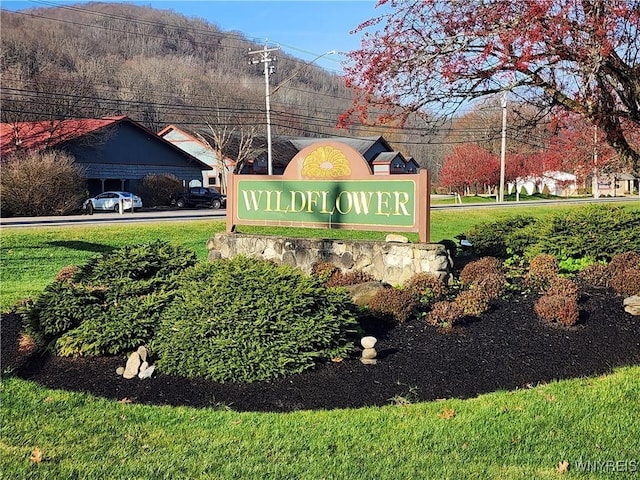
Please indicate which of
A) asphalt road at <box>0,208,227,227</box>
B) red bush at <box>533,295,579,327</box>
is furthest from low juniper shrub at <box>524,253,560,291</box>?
asphalt road at <box>0,208,227,227</box>

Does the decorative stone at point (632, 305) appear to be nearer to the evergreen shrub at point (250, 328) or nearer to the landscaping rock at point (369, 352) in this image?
the landscaping rock at point (369, 352)

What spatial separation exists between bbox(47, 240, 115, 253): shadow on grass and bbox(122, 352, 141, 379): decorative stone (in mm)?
8948

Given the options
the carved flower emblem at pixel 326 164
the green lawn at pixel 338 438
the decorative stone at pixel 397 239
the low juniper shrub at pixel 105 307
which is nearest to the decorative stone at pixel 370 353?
the green lawn at pixel 338 438

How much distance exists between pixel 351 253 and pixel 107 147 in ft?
115

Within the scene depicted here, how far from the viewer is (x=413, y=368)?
5.56 meters

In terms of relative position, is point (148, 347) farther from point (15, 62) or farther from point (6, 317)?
point (15, 62)

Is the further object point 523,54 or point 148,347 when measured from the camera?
point 523,54

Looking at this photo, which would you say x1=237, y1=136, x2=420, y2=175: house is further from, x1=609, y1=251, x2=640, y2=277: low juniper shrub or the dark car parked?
x1=609, y1=251, x2=640, y2=277: low juniper shrub

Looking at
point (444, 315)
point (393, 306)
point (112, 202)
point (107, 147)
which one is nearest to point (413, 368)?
point (444, 315)

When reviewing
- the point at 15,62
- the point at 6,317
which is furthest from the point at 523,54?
the point at 15,62

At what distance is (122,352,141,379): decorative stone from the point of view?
549cm

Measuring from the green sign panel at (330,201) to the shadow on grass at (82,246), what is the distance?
483cm

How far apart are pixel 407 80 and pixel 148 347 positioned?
4.40 meters

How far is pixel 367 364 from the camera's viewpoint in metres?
5.65
